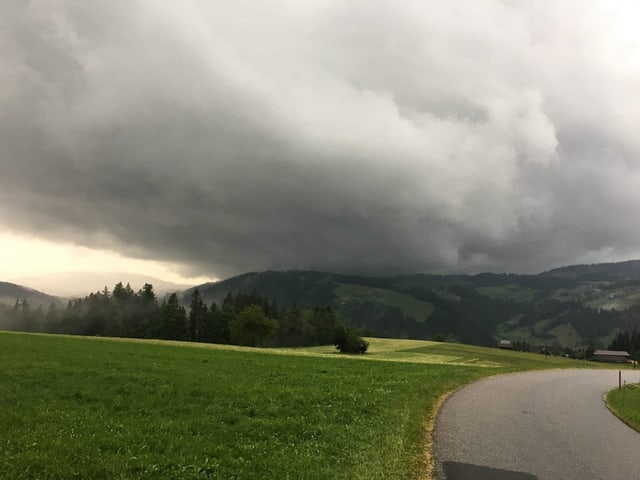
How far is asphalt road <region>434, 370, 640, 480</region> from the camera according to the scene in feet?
40.7

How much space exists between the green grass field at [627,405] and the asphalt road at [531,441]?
0.53 metres

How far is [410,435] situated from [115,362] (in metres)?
26.0

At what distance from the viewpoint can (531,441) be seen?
621 inches

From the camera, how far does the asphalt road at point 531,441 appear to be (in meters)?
12.4

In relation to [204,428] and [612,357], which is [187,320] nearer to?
[204,428]

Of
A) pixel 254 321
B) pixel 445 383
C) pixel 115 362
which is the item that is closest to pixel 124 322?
pixel 254 321

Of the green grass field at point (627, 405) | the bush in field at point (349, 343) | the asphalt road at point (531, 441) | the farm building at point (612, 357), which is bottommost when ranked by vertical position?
the farm building at point (612, 357)

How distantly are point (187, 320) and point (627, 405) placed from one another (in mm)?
123797

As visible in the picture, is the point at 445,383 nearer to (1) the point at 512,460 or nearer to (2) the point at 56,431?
(1) the point at 512,460

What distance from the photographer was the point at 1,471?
10414 millimetres

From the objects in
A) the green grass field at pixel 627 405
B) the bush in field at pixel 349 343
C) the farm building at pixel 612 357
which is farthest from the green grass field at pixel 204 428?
the farm building at pixel 612 357

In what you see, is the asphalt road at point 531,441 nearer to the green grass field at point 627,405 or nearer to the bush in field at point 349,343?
the green grass field at point 627,405

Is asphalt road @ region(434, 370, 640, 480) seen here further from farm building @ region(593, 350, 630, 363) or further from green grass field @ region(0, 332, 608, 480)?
farm building @ region(593, 350, 630, 363)

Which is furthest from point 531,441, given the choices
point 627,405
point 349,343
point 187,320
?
point 187,320
